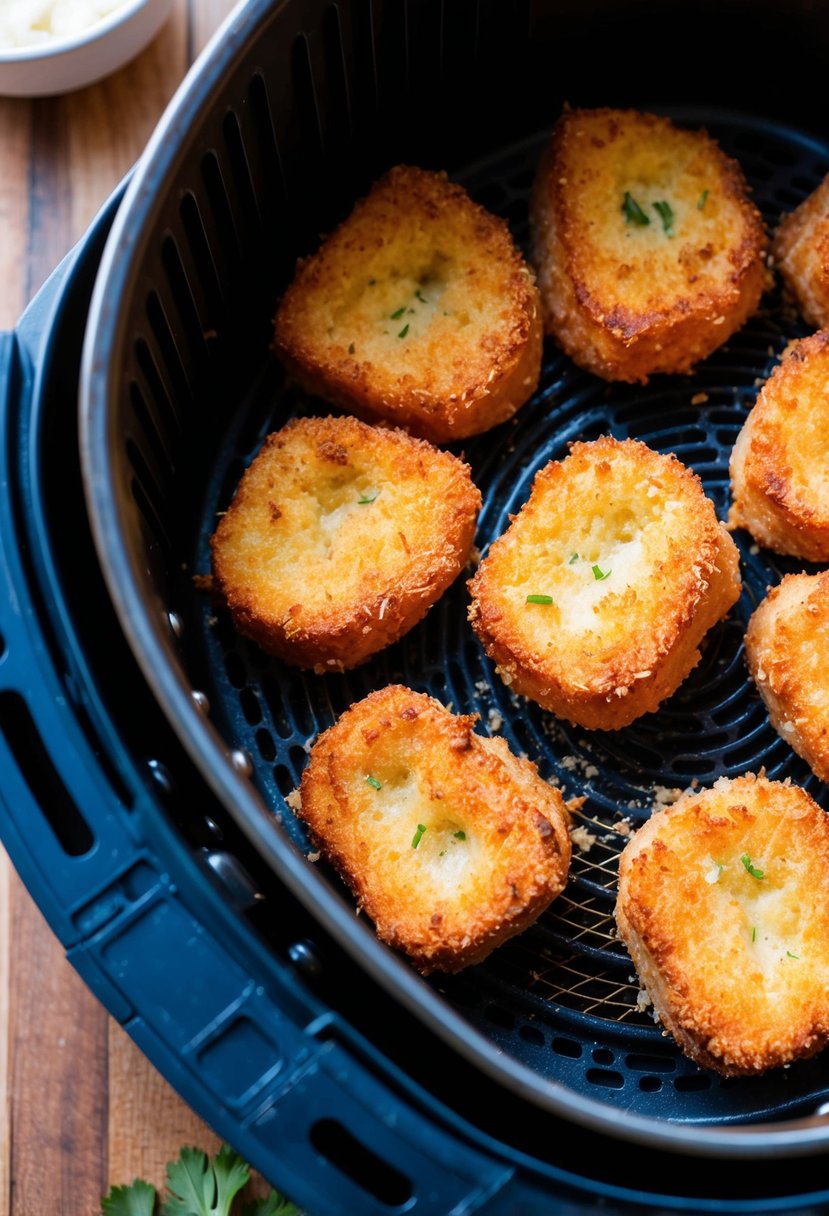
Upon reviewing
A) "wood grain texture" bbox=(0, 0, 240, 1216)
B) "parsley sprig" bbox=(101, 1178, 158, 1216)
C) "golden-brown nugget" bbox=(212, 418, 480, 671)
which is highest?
"golden-brown nugget" bbox=(212, 418, 480, 671)

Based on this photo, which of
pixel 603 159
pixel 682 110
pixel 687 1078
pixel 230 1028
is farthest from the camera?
pixel 682 110

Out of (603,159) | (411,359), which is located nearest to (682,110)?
(603,159)

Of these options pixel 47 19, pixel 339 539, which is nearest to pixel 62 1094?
pixel 339 539

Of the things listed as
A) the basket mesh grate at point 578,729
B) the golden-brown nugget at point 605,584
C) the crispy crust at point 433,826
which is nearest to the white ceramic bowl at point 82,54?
the basket mesh grate at point 578,729

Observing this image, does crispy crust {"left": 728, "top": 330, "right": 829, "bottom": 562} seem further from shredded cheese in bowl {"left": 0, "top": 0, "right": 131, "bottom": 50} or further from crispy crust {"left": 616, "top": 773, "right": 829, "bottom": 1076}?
shredded cheese in bowl {"left": 0, "top": 0, "right": 131, "bottom": 50}

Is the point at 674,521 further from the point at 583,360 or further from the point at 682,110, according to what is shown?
the point at 682,110

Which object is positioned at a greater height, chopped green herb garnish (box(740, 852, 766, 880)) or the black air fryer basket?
the black air fryer basket

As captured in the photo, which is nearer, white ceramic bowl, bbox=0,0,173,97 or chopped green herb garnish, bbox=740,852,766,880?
chopped green herb garnish, bbox=740,852,766,880

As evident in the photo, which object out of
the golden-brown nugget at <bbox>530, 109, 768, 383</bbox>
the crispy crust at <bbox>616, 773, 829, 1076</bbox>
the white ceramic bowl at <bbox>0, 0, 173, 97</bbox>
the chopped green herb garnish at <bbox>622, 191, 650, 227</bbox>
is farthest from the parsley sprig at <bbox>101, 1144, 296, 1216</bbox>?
the white ceramic bowl at <bbox>0, 0, 173, 97</bbox>
